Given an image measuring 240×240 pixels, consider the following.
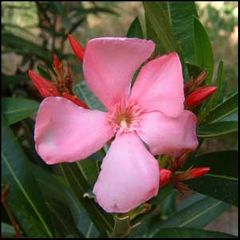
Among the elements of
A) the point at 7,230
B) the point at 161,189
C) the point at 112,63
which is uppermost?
the point at 112,63

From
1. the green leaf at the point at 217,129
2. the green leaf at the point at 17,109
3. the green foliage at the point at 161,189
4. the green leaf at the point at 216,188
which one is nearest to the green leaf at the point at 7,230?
the green foliage at the point at 161,189

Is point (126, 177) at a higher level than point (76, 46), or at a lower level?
lower

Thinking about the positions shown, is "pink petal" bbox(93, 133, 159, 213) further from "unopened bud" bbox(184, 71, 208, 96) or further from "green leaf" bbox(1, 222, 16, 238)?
"green leaf" bbox(1, 222, 16, 238)

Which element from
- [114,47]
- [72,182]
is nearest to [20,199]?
[72,182]

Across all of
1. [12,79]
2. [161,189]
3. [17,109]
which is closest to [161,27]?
[161,189]

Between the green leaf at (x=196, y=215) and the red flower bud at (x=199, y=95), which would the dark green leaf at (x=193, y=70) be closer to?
the red flower bud at (x=199, y=95)

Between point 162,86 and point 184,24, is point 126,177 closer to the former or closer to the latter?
point 162,86
